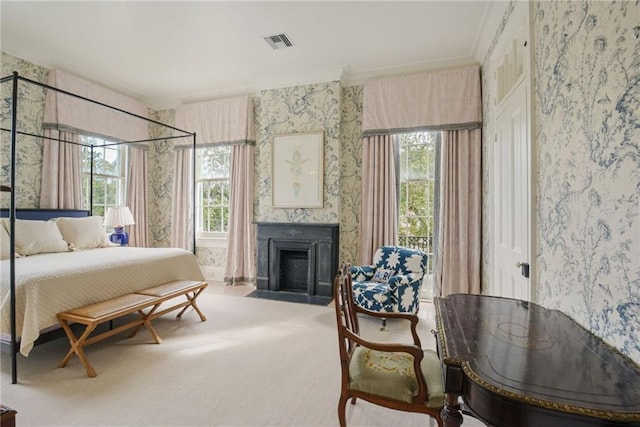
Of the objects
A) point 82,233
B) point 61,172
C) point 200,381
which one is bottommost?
point 200,381

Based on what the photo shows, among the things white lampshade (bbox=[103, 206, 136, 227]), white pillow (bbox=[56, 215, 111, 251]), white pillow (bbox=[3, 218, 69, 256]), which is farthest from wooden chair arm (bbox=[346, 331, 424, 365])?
white lampshade (bbox=[103, 206, 136, 227])

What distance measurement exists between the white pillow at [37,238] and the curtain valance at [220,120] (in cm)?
240

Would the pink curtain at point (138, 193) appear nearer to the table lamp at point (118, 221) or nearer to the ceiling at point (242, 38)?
the table lamp at point (118, 221)

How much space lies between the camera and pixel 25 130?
3.77 meters

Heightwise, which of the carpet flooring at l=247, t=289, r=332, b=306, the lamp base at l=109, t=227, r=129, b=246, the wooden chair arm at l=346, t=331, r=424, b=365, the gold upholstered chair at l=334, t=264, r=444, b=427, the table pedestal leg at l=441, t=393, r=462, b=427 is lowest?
the carpet flooring at l=247, t=289, r=332, b=306

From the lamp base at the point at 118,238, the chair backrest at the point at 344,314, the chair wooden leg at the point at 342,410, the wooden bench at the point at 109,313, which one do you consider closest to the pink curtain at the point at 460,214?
the chair backrest at the point at 344,314

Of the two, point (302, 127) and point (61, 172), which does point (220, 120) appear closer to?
point (302, 127)

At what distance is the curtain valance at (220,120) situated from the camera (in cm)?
480

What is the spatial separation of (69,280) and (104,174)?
3.12 meters

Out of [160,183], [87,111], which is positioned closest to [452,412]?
[87,111]

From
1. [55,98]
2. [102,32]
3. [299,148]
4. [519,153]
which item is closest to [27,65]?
[55,98]

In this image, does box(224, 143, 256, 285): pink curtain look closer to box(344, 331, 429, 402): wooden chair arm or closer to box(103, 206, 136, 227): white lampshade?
box(103, 206, 136, 227): white lampshade

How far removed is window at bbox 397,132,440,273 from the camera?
13.6 feet

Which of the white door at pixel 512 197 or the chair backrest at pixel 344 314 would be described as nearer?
the chair backrest at pixel 344 314
